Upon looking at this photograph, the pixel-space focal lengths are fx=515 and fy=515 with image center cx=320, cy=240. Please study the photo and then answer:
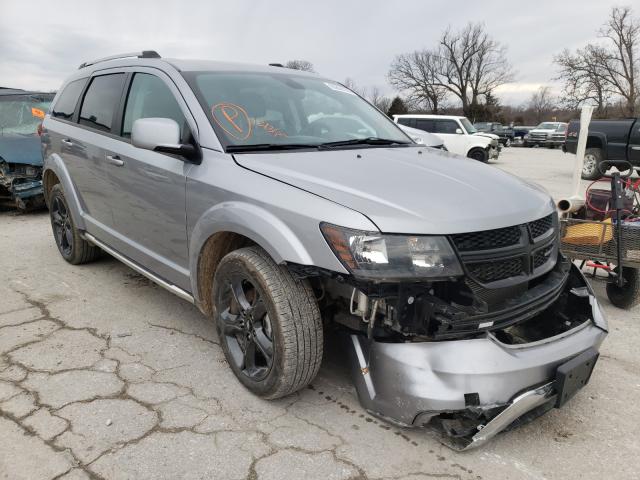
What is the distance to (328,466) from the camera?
89.9 inches

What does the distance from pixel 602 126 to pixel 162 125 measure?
14.1 metres

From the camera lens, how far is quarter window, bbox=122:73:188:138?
3.13m

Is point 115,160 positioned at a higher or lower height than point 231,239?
higher

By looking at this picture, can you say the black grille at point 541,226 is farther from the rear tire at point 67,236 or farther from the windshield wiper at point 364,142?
the rear tire at point 67,236

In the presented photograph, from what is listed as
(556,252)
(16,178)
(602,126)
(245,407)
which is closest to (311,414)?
(245,407)

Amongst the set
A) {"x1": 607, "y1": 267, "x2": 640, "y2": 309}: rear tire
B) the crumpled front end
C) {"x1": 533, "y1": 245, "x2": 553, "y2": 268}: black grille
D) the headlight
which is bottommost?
{"x1": 607, "y1": 267, "x2": 640, "y2": 309}: rear tire

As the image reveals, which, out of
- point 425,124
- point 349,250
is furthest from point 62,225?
point 425,124

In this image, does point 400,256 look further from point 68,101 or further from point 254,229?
Result: point 68,101

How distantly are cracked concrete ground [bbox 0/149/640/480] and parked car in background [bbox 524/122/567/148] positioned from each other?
33.3 metres

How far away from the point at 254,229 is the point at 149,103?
151 centimetres

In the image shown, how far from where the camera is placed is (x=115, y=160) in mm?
3594

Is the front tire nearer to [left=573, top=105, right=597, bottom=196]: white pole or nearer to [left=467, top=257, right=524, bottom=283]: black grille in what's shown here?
[left=467, top=257, right=524, bottom=283]: black grille

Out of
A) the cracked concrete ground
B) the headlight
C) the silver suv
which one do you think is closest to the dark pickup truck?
the cracked concrete ground

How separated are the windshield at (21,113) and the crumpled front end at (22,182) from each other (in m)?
0.82
